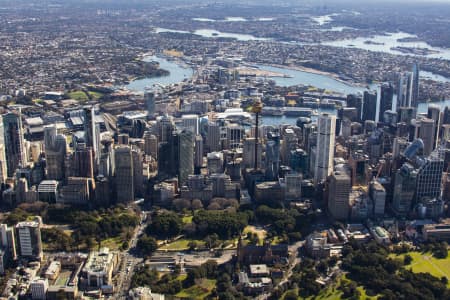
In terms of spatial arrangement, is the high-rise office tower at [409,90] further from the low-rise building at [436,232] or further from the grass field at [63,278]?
the grass field at [63,278]

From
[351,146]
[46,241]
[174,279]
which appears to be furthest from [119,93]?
[174,279]

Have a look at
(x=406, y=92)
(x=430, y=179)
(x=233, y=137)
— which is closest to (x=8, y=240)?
(x=233, y=137)

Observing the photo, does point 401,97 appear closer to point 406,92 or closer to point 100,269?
point 406,92

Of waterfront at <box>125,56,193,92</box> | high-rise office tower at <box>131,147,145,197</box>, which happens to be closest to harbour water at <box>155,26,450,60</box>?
waterfront at <box>125,56,193,92</box>

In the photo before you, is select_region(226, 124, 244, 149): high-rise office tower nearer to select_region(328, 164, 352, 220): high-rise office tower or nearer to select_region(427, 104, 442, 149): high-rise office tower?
select_region(328, 164, 352, 220): high-rise office tower

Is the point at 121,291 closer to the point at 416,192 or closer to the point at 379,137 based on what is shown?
the point at 416,192

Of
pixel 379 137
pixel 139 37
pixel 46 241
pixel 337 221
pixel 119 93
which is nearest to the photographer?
pixel 46 241
